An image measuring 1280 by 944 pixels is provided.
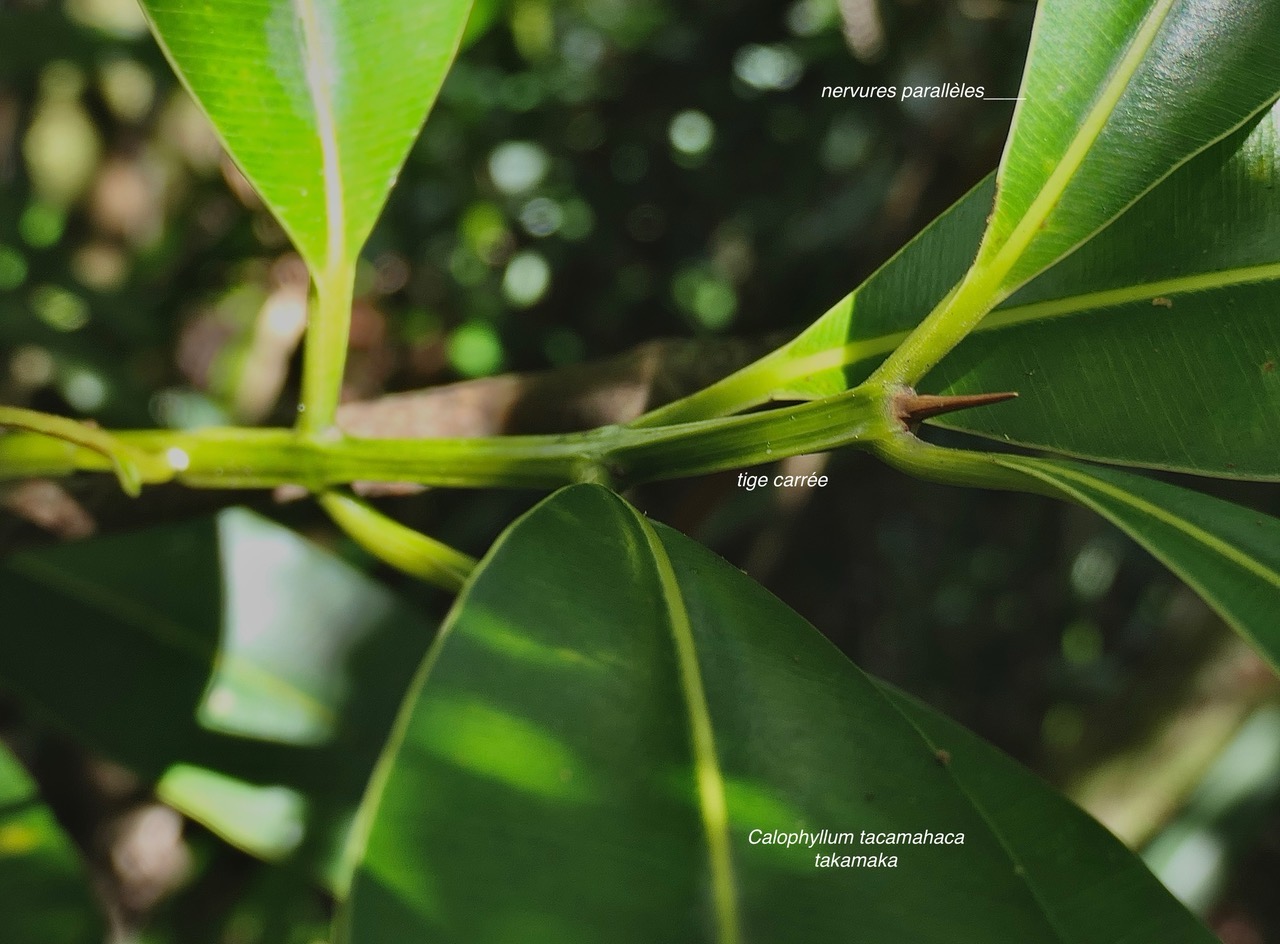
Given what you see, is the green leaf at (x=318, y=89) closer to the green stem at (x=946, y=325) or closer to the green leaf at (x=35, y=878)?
the green stem at (x=946, y=325)

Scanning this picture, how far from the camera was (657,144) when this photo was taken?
4.40ft

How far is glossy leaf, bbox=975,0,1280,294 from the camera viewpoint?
403 mm

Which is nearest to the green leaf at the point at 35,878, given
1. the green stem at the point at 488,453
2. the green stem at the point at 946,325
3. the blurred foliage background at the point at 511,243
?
the green stem at the point at 488,453

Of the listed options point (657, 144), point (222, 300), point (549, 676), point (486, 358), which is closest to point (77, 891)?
point (549, 676)

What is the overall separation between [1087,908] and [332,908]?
102cm

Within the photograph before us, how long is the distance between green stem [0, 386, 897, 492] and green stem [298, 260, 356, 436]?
11 millimetres

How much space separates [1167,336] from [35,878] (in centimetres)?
68

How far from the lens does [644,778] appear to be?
0.33 meters

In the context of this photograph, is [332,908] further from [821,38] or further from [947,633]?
[821,38]

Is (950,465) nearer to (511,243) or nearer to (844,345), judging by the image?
(844,345)

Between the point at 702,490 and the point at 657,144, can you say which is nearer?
the point at 702,490

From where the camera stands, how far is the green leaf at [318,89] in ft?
1.52

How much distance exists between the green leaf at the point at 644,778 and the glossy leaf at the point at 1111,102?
0.59 ft

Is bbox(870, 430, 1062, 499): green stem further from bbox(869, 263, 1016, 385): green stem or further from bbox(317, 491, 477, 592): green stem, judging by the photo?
bbox(317, 491, 477, 592): green stem
